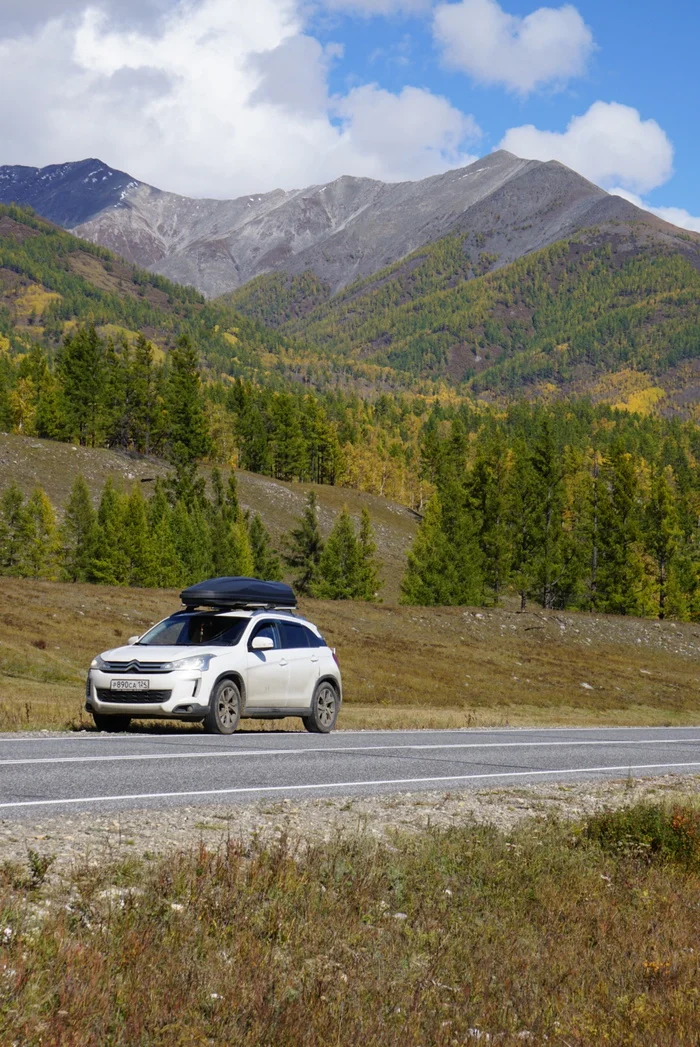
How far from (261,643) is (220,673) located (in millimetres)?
1018

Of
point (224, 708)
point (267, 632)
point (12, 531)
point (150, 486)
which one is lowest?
point (12, 531)

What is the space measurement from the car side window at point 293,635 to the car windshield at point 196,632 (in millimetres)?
938

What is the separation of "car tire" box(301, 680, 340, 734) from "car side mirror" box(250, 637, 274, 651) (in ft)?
6.32

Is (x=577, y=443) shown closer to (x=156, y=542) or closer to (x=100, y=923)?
(x=156, y=542)

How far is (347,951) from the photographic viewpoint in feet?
20.4

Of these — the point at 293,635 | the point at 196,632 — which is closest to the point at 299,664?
the point at 293,635

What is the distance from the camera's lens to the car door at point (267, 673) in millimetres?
16922

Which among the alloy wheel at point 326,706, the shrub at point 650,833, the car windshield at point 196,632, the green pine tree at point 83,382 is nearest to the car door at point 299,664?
the alloy wheel at point 326,706

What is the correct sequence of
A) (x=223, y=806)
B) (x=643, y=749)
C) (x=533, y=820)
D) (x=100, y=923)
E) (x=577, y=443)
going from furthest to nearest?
(x=577, y=443)
(x=643, y=749)
(x=533, y=820)
(x=223, y=806)
(x=100, y=923)

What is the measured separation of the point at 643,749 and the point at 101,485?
92806mm

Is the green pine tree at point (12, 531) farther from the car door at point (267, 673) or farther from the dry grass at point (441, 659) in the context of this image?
the car door at point (267, 673)

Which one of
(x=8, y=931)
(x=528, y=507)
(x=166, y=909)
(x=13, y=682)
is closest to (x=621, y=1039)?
(x=166, y=909)

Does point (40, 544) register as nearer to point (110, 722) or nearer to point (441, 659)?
point (441, 659)

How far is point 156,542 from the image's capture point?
7244cm
